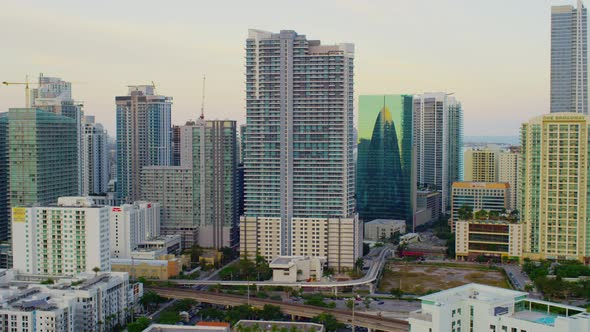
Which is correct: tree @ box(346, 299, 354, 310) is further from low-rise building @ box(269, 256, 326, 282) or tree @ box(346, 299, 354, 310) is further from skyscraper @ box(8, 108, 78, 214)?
skyscraper @ box(8, 108, 78, 214)

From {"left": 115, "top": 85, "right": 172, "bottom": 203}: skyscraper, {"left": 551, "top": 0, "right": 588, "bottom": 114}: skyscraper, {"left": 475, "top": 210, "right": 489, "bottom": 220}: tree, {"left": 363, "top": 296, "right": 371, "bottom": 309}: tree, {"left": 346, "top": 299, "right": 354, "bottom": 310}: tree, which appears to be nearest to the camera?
{"left": 346, "top": 299, "right": 354, "bottom": 310}: tree

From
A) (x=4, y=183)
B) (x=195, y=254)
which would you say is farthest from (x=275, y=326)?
(x=4, y=183)

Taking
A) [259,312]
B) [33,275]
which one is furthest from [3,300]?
[259,312]

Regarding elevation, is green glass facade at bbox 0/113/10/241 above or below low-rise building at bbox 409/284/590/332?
above

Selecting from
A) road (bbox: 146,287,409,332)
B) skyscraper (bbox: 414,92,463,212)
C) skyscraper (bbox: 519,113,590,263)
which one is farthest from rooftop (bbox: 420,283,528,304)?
skyscraper (bbox: 414,92,463,212)

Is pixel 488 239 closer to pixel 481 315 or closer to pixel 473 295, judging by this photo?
pixel 473 295

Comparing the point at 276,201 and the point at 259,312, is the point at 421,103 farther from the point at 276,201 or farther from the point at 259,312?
the point at 259,312
